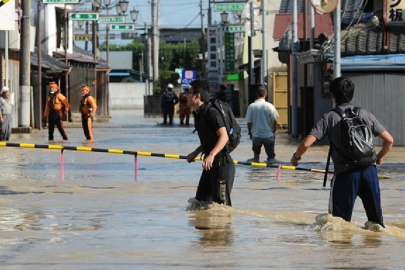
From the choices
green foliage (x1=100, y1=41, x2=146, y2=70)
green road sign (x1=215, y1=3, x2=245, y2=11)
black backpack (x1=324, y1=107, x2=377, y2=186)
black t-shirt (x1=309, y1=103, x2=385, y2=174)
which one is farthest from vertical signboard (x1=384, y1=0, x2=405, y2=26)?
green foliage (x1=100, y1=41, x2=146, y2=70)

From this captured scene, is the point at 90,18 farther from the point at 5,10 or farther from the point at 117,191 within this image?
the point at 117,191

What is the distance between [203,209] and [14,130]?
2454 centimetres

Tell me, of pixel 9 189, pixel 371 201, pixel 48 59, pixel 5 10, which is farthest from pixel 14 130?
pixel 371 201

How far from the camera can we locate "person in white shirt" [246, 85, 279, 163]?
20.2m

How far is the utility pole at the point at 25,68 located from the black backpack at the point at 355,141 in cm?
2642

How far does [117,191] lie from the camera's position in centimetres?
1627

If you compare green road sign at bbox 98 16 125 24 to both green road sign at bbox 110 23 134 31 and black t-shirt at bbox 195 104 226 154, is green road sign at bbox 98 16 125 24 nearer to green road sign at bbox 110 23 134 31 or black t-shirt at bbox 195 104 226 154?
green road sign at bbox 110 23 134 31

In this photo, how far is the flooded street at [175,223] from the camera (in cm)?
910

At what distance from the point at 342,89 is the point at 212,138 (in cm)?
216

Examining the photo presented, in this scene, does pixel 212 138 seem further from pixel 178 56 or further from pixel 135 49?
pixel 135 49

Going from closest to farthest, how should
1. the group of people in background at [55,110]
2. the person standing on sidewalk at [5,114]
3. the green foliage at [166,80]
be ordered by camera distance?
the person standing on sidewalk at [5,114] < the group of people in background at [55,110] < the green foliage at [166,80]

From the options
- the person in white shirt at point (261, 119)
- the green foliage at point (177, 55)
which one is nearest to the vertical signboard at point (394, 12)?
the person in white shirt at point (261, 119)

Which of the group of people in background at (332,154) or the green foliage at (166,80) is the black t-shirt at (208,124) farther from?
the green foliage at (166,80)

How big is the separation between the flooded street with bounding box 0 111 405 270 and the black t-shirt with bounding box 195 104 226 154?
2.33ft
